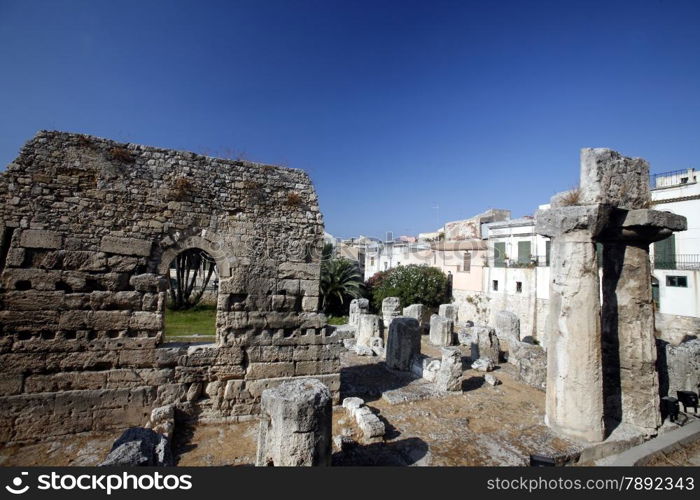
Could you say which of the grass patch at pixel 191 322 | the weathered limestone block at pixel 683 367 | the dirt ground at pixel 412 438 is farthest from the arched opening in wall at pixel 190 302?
the weathered limestone block at pixel 683 367

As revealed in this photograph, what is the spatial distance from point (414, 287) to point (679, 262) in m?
14.1

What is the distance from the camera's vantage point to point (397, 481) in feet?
13.4

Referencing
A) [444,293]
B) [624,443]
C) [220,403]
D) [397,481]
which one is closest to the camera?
[397,481]

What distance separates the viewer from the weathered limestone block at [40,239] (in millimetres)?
5844

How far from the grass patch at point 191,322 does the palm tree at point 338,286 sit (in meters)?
7.45

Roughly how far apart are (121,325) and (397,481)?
5.32 metres

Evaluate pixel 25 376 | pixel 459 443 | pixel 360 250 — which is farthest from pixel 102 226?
pixel 360 250

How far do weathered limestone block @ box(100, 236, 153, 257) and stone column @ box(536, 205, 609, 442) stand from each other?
721 centimetres

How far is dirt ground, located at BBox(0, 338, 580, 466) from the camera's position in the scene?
548 centimetres

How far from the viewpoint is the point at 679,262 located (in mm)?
17781

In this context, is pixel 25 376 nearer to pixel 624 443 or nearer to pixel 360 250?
pixel 624 443

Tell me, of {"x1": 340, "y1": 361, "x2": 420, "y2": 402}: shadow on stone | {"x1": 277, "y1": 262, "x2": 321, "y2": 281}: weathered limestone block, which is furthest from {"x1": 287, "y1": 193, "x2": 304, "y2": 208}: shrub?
{"x1": 340, "y1": 361, "x2": 420, "y2": 402}: shadow on stone

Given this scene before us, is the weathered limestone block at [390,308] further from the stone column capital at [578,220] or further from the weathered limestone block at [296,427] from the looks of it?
the weathered limestone block at [296,427]

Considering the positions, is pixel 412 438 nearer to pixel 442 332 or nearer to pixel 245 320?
pixel 245 320
